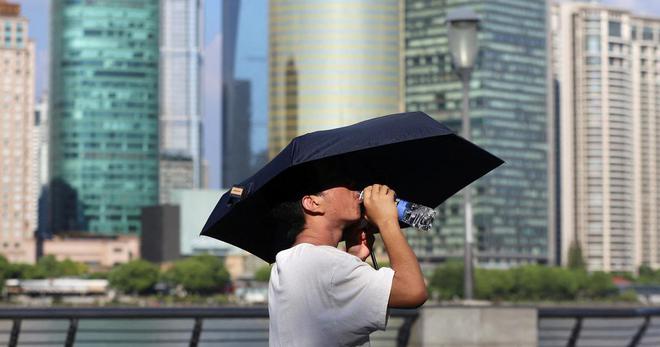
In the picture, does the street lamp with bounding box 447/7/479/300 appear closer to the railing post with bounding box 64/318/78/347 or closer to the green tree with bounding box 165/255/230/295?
the railing post with bounding box 64/318/78/347

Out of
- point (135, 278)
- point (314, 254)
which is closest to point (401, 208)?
point (314, 254)

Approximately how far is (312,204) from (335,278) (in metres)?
0.35

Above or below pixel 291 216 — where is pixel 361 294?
below

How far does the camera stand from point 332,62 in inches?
7087

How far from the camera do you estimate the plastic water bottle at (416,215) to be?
425cm

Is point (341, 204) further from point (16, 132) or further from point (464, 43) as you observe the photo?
point (16, 132)

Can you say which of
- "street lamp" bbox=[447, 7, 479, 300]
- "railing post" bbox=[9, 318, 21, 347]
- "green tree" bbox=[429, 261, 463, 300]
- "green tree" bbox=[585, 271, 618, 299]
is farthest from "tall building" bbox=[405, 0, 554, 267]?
"railing post" bbox=[9, 318, 21, 347]

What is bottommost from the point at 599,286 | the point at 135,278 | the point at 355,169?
the point at 599,286

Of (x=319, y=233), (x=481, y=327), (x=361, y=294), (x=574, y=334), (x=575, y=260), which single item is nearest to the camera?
(x=361, y=294)

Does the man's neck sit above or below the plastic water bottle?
below

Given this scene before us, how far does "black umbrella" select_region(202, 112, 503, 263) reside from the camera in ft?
14.4

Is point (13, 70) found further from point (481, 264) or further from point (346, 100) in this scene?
point (481, 264)

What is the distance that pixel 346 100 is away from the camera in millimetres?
178000

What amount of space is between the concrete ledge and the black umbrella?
7.81m
